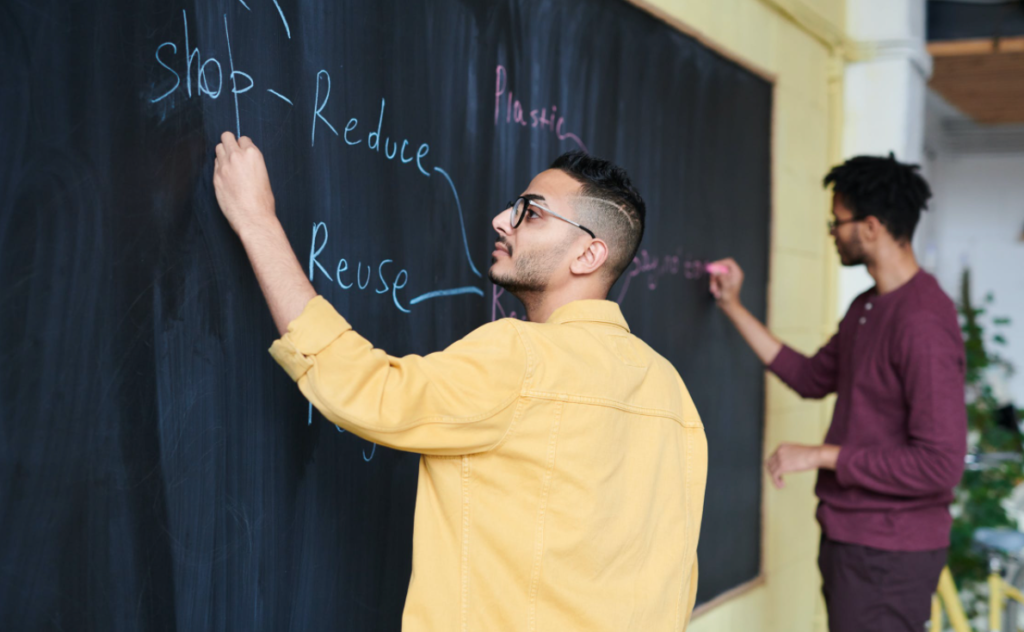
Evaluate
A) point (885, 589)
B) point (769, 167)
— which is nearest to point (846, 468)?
point (885, 589)

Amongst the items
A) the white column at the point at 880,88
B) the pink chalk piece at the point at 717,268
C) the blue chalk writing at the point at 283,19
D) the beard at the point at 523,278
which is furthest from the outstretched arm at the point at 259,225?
the white column at the point at 880,88

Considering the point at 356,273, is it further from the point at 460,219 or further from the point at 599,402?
the point at 599,402

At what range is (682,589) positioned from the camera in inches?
57.9

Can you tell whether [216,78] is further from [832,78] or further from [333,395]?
[832,78]

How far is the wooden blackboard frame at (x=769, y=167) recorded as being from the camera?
262cm

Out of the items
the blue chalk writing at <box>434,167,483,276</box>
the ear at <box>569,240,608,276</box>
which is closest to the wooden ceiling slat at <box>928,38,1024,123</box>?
the blue chalk writing at <box>434,167,483,276</box>

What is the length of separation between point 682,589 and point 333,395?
722mm

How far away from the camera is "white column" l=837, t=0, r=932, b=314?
3.82 metres

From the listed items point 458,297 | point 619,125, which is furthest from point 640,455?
point 619,125

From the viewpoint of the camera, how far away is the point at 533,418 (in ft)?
4.05

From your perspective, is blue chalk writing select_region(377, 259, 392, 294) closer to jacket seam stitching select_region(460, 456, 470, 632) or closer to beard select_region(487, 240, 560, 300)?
beard select_region(487, 240, 560, 300)

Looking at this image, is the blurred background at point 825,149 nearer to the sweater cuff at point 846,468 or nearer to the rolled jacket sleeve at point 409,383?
the sweater cuff at point 846,468

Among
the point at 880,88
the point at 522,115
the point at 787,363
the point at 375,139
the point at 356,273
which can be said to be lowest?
the point at 787,363

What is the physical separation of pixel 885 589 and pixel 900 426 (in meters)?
0.44
